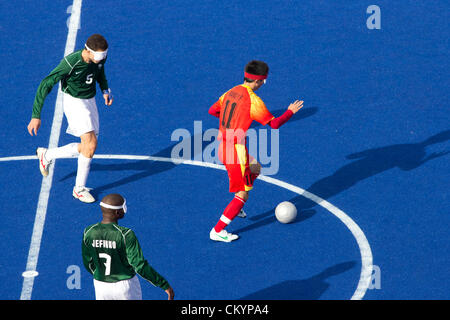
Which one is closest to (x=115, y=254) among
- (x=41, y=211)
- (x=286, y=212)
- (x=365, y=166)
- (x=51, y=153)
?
(x=286, y=212)

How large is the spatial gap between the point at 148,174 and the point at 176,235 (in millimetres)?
2003

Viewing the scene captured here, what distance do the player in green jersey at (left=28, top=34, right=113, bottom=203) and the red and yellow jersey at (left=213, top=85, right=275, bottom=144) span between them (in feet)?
7.34

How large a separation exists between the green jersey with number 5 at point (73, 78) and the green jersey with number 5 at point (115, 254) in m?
4.12

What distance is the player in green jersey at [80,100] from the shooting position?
14.0 meters

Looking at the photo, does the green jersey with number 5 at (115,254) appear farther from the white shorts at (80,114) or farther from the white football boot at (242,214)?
the white shorts at (80,114)

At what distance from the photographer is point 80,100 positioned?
14523mm

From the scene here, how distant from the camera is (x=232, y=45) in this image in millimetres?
19953

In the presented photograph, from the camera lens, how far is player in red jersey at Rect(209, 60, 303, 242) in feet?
43.2

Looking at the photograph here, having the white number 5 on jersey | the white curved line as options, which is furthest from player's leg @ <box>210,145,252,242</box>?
the white number 5 on jersey

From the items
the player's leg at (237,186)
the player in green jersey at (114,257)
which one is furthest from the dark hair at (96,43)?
the player in green jersey at (114,257)

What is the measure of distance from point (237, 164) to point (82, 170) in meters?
2.79

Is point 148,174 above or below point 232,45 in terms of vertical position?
below
